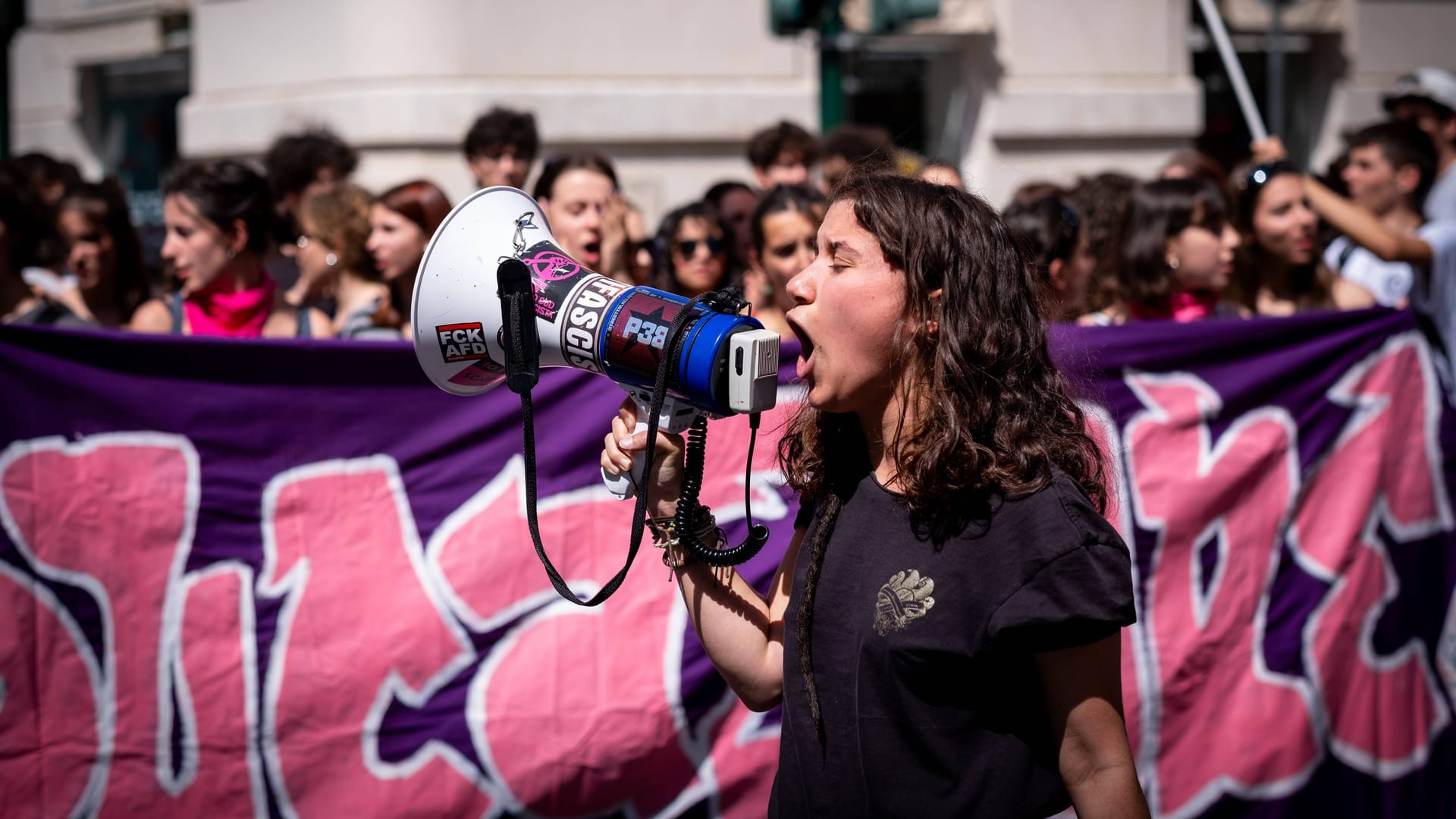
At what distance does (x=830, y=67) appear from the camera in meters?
7.59

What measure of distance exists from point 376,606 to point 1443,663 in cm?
296

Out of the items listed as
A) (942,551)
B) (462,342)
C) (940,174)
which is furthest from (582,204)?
(942,551)

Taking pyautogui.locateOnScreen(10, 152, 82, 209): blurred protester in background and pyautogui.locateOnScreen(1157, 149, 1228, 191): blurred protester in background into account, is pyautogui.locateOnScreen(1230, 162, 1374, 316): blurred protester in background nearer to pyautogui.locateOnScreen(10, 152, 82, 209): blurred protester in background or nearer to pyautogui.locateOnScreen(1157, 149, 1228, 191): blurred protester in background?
pyautogui.locateOnScreen(1157, 149, 1228, 191): blurred protester in background

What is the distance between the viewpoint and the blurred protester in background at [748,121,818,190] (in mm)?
6348

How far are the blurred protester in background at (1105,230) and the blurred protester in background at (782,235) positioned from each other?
3.09 feet

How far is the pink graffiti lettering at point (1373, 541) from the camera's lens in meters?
4.02

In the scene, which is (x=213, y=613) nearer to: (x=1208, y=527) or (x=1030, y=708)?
(x=1030, y=708)

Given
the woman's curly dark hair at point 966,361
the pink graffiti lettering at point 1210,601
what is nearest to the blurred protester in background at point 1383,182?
the pink graffiti lettering at point 1210,601

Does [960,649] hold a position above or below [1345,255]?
below

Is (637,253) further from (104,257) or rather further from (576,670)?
(576,670)

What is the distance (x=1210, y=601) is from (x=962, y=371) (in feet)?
7.16

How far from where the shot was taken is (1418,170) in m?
5.80

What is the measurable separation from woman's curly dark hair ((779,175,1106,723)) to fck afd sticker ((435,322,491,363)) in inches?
23.4

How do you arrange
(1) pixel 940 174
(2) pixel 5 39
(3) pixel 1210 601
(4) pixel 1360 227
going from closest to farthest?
(1) pixel 940 174 → (3) pixel 1210 601 → (4) pixel 1360 227 → (2) pixel 5 39
